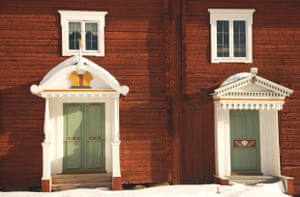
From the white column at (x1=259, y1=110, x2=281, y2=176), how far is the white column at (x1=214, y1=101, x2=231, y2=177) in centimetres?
122

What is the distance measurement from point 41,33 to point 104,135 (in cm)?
380

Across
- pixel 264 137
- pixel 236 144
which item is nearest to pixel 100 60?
pixel 236 144

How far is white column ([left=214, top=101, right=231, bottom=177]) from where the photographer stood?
11031mm

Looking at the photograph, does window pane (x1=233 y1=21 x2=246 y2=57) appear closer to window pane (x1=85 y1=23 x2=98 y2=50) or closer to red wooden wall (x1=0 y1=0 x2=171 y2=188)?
red wooden wall (x1=0 y1=0 x2=171 y2=188)

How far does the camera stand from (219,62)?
11.7m

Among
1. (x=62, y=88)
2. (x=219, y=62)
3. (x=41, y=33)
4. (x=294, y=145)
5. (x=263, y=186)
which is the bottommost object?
(x=263, y=186)

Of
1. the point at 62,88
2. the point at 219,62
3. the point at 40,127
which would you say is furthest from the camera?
the point at 219,62

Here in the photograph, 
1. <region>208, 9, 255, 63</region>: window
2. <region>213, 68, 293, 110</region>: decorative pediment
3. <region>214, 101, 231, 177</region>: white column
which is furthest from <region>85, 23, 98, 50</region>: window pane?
<region>214, 101, 231, 177</region>: white column

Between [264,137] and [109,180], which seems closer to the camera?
[109,180]

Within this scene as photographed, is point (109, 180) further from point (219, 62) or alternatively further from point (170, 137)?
point (219, 62)

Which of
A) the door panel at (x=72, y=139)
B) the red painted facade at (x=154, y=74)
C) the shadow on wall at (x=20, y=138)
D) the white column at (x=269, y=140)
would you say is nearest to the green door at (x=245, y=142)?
the white column at (x=269, y=140)

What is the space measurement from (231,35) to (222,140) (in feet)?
11.6

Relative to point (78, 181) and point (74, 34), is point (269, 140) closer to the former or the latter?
point (78, 181)

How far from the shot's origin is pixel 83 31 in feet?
37.4
